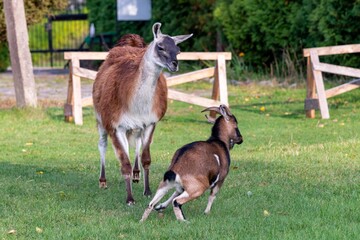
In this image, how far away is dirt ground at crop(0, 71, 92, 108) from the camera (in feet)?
57.6

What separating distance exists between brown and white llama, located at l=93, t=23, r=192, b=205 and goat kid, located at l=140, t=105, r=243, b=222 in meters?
0.90

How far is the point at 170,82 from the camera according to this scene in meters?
14.3

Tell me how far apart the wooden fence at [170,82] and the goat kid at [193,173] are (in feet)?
22.8

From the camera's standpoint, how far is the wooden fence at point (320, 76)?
14297 mm

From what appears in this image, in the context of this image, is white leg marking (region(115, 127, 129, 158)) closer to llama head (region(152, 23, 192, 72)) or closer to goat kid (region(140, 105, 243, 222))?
llama head (region(152, 23, 192, 72))

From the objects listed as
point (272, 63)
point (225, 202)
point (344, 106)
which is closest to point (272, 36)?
point (272, 63)

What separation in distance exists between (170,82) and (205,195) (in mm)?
6365

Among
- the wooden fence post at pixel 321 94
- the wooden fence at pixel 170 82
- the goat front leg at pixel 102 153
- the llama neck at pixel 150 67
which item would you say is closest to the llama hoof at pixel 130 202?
the goat front leg at pixel 102 153

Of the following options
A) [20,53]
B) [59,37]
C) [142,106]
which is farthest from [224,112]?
[59,37]

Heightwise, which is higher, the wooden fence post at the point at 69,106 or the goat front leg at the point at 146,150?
the goat front leg at the point at 146,150

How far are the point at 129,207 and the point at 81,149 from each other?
4275 mm

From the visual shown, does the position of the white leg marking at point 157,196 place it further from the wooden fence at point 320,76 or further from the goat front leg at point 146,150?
the wooden fence at point 320,76

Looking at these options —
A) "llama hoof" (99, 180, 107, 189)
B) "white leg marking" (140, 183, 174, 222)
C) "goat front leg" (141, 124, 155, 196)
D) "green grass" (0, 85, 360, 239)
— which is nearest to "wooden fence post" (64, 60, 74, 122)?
"green grass" (0, 85, 360, 239)

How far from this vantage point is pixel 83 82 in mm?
22875
